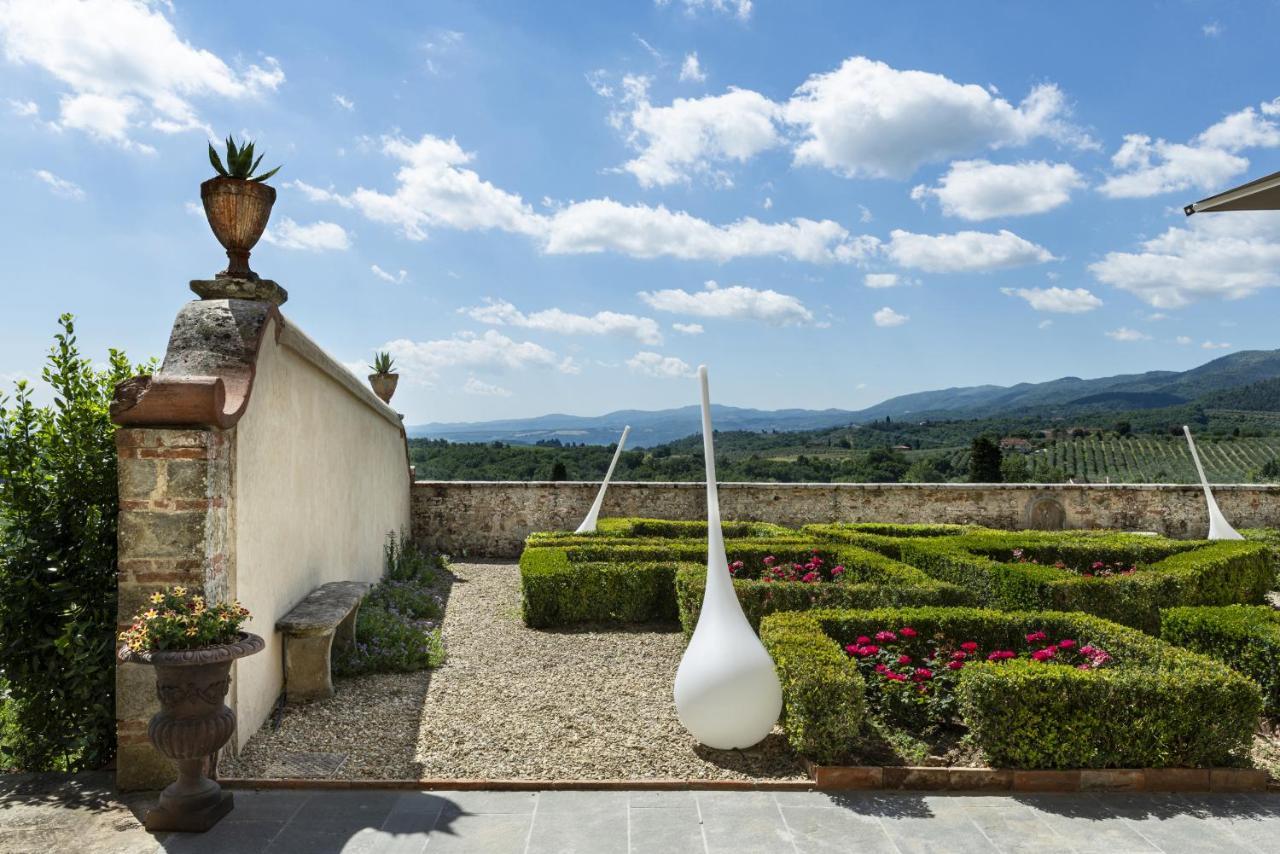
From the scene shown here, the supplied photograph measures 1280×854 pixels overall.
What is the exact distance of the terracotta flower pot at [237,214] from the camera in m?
4.83

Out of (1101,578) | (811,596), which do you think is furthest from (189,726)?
(1101,578)

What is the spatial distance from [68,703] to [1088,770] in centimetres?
557

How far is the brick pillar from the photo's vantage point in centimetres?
394

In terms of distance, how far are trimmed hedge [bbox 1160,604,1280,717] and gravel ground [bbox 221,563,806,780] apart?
338cm

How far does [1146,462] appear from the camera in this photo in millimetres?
41562

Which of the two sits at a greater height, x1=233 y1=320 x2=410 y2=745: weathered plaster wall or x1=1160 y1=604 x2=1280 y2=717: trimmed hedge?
x1=233 y1=320 x2=410 y2=745: weathered plaster wall

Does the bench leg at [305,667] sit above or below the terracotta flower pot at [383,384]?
below

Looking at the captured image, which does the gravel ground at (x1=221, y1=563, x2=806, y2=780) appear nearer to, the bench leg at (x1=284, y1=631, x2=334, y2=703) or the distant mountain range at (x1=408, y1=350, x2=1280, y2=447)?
the bench leg at (x1=284, y1=631, x2=334, y2=703)

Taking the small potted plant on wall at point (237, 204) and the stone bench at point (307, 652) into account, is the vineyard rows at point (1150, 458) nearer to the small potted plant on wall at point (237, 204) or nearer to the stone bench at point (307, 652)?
Result: the stone bench at point (307, 652)

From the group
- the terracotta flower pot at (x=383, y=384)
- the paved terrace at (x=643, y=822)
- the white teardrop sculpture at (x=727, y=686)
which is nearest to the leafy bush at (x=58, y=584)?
the paved terrace at (x=643, y=822)

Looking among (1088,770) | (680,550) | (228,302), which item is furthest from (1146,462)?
(228,302)

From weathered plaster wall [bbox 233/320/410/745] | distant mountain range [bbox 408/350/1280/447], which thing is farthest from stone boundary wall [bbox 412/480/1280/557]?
distant mountain range [bbox 408/350/1280/447]

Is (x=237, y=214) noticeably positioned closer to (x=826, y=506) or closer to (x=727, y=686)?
(x=727, y=686)

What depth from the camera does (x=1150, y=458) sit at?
4247 centimetres
